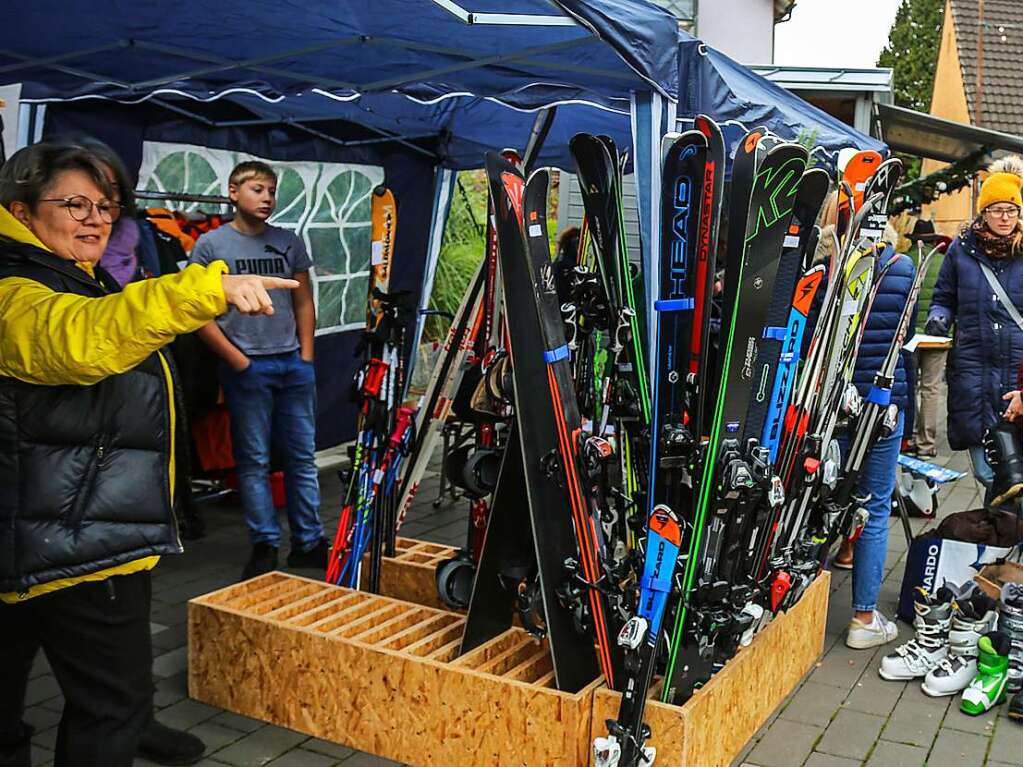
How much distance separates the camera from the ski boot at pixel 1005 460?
4.15m

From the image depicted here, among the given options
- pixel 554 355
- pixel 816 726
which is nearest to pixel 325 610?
pixel 554 355

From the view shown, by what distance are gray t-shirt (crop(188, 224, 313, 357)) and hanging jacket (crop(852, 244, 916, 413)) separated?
2.41 metres

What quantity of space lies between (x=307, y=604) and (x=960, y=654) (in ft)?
7.80

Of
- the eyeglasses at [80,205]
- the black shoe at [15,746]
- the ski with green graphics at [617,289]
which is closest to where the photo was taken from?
the eyeglasses at [80,205]

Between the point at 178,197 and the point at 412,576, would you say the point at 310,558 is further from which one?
the point at 178,197

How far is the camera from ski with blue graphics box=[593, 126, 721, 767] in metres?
2.89

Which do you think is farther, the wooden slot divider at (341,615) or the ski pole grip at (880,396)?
the ski pole grip at (880,396)

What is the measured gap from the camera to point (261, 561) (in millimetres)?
4555

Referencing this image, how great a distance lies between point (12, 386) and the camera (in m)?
2.24

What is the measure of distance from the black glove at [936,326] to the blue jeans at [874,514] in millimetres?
739

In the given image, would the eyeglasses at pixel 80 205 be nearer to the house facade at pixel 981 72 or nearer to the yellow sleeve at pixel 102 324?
the yellow sleeve at pixel 102 324

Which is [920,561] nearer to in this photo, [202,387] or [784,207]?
[784,207]

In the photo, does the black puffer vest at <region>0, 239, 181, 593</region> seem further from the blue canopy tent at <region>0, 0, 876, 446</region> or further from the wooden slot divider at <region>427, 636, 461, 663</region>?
the blue canopy tent at <region>0, 0, 876, 446</region>

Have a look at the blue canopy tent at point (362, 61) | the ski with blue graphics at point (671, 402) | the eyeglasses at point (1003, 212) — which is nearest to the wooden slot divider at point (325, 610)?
the ski with blue graphics at point (671, 402)
